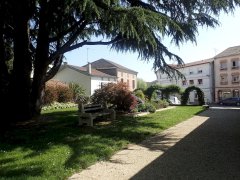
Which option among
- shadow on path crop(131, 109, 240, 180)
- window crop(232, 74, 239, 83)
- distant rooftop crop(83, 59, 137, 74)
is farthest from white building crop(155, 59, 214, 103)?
shadow on path crop(131, 109, 240, 180)

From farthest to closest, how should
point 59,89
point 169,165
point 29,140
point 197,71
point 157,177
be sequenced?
point 197,71, point 59,89, point 29,140, point 169,165, point 157,177

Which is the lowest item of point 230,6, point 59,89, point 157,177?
point 157,177

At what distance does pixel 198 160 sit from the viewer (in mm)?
7723

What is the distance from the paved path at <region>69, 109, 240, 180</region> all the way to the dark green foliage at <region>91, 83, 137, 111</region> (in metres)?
7.24

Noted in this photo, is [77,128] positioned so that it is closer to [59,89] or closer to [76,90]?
[59,89]

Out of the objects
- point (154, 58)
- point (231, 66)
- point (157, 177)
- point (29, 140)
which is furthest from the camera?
point (231, 66)

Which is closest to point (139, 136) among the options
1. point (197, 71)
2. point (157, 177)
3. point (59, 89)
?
point (157, 177)

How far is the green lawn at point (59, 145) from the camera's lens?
6.80 metres

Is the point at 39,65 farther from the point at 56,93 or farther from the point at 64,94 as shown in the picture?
the point at 64,94

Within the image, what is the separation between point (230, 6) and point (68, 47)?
23.4 feet

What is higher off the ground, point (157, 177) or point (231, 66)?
point (231, 66)

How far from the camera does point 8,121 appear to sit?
45.3 ft

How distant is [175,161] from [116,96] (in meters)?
10.5

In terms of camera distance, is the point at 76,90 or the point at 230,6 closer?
the point at 230,6
